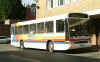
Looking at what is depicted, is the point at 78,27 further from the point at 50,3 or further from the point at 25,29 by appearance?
the point at 50,3

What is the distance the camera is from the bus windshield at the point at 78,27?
14875 mm

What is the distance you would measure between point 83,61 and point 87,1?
10508 mm

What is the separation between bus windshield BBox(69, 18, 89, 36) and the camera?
1488 cm

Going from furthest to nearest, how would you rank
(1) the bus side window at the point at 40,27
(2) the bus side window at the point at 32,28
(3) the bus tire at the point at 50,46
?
(2) the bus side window at the point at 32,28, (1) the bus side window at the point at 40,27, (3) the bus tire at the point at 50,46

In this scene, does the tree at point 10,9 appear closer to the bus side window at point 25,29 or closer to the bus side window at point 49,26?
the bus side window at point 25,29

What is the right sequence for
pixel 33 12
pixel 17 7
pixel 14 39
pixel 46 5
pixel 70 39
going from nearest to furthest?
pixel 70 39
pixel 14 39
pixel 46 5
pixel 17 7
pixel 33 12

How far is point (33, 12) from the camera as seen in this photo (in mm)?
55844

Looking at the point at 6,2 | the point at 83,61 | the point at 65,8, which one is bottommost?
the point at 83,61

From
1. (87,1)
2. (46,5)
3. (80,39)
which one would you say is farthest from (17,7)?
(80,39)

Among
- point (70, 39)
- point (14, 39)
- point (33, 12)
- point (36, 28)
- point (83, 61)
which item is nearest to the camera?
point (83, 61)

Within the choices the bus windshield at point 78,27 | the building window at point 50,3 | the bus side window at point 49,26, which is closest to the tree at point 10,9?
the building window at point 50,3

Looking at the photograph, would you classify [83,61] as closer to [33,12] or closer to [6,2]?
[6,2]

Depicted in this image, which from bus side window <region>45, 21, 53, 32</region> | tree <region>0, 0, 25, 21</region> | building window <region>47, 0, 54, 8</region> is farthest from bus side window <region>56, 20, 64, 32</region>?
tree <region>0, 0, 25, 21</region>

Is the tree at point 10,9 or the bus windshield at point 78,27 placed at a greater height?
the tree at point 10,9
